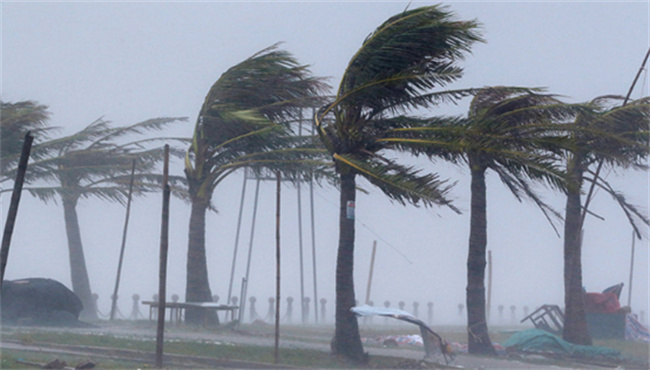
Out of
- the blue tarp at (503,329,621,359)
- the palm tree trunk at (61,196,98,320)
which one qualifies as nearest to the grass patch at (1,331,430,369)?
the blue tarp at (503,329,621,359)

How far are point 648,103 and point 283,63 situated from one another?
10.0 m

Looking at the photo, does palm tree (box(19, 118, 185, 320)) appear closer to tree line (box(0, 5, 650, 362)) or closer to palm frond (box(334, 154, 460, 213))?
tree line (box(0, 5, 650, 362))

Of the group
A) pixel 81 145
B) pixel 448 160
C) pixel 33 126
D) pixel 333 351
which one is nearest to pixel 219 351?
pixel 333 351

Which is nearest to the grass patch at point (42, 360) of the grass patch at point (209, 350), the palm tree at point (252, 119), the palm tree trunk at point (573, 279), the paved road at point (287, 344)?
the grass patch at point (209, 350)

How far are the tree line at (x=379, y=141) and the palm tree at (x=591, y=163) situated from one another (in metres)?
0.05

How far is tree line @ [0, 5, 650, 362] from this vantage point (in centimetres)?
1619

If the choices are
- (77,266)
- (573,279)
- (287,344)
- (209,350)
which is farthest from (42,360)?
(77,266)

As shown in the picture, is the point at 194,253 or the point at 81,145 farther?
the point at 81,145

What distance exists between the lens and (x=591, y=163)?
24469 mm

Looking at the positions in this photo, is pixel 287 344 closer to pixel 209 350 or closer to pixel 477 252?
pixel 209 350

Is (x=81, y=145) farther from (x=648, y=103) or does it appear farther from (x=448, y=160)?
(x=648, y=103)

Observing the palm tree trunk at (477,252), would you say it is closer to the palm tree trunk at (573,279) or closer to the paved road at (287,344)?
the paved road at (287,344)

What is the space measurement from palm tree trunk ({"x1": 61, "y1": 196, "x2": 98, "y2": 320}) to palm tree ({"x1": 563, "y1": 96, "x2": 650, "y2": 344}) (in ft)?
73.1

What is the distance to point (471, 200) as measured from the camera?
69.9 feet
